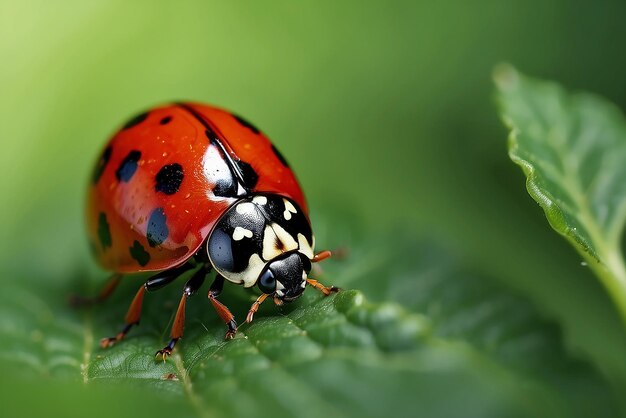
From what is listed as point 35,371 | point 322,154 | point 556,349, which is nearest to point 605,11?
point 322,154

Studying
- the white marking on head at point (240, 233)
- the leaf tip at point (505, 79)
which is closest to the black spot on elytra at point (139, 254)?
the white marking on head at point (240, 233)

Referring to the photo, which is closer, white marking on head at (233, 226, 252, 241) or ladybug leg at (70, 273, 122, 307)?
white marking on head at (233, 226, 252, 241)

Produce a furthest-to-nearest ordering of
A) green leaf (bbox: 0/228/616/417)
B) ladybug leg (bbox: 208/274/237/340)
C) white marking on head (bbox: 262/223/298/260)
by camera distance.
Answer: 1. white marking on head (bbox: 262/223/298/260)
2. ladybug leg (bbox: 208/274/237/340)
3. green leaf (bbox: 0/228/616/417)

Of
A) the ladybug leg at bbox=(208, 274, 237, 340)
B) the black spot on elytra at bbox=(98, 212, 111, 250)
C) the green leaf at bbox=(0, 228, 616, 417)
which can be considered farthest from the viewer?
the black spot on elytra at bbox=(98, 212, 111, 250)

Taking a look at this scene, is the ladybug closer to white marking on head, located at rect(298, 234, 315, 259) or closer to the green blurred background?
white marking on head, located at rect(298, 234, 315, 259)

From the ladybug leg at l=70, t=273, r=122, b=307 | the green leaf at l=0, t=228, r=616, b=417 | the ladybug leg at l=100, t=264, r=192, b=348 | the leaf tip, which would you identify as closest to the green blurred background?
the ladybug leg at l=70, t=273, r=122, b=307

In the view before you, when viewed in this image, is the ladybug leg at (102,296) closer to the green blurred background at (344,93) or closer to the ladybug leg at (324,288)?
the green blurred background at (344,93)

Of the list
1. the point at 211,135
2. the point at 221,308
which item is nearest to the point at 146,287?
the point at 221,308
